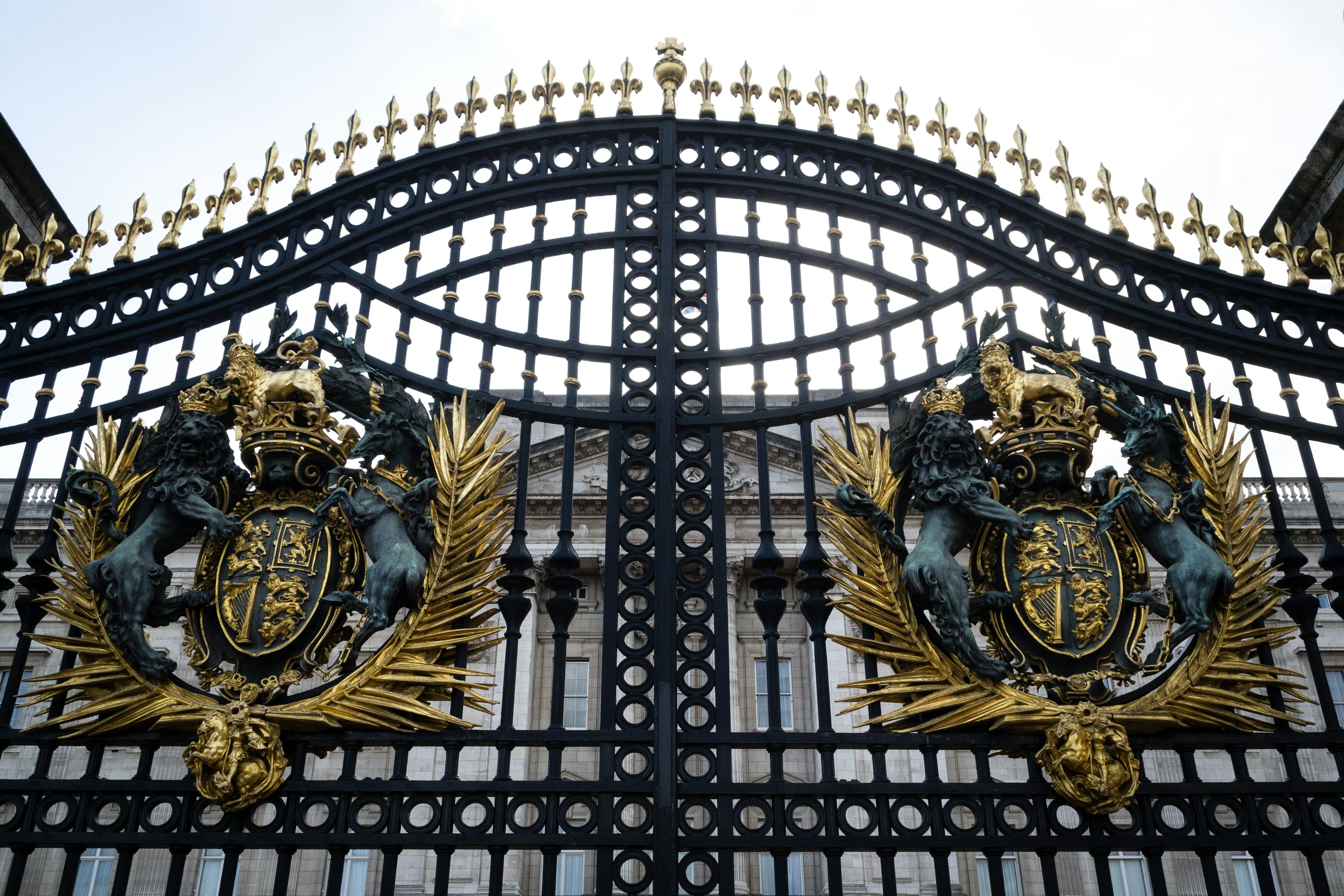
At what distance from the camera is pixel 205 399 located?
7.54 metres

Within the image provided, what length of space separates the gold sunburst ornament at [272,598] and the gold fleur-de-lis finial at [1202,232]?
15.9ft

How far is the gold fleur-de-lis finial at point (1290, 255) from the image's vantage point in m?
8.34

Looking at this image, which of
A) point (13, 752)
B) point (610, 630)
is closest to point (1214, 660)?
point (610, 630)

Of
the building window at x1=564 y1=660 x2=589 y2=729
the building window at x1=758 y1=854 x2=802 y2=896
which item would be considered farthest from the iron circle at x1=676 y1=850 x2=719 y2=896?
the building window at x1=564 y1=660 x2=589 y2=729

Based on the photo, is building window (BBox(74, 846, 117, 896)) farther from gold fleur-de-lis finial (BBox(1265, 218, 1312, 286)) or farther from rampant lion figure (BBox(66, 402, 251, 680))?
gold fleur-de-lis finial (BBox(1265, 218, 1312, 286))

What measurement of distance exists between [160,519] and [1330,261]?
25.1ft

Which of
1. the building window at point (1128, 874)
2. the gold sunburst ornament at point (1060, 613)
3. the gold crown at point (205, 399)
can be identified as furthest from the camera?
the building window at point (1128, 874)

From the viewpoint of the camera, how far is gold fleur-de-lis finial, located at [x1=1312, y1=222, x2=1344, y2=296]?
8266mm

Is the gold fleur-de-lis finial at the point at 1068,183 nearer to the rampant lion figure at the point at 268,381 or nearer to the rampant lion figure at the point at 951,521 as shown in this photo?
the rampant lion figure at the point at 951,521

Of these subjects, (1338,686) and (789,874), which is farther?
(1338,686)

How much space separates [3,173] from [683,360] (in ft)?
16.2

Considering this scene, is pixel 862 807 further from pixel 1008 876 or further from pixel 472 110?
pixel 1008 876

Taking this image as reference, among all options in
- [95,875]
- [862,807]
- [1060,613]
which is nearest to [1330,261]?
[1060,613]

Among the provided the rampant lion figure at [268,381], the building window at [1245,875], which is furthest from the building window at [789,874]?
the rampant lion figure at [268,381]
